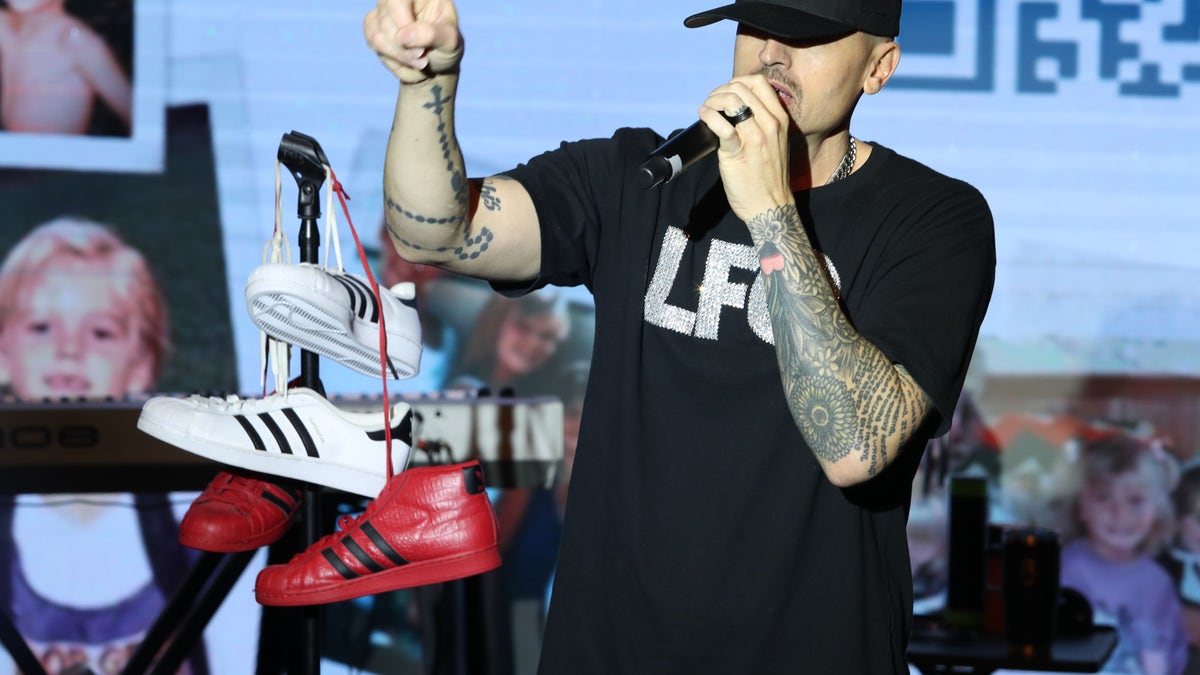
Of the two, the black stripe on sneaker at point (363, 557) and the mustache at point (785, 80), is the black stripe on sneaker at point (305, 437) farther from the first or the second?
the mustache at point (785, 80)

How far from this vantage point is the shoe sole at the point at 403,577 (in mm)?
1360

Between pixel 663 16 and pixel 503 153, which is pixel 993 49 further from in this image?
pixel 503 153

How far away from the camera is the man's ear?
4.29 ft

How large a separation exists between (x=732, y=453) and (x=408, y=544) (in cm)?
40

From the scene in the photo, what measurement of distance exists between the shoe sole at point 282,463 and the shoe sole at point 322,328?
0.37ft

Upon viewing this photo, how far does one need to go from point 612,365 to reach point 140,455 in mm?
1196

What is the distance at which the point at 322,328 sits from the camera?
134 centimetres

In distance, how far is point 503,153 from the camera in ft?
10.2

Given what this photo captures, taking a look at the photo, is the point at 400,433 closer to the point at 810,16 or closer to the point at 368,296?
the point at 368,296

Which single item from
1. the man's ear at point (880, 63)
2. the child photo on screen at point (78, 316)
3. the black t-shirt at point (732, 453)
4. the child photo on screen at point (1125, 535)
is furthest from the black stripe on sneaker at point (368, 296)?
the child photo on screen at point (1125, 535)

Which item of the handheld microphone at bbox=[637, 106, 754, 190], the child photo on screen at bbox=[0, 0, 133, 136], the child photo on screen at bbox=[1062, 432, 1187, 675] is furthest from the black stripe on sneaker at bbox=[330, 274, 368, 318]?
the child photo on screen at bbox=[1062, 432, 1187, 675]

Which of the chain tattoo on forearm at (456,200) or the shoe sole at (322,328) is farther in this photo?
the shoe sole at (322,328)

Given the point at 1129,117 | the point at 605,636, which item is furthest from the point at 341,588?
the point at 1129,117

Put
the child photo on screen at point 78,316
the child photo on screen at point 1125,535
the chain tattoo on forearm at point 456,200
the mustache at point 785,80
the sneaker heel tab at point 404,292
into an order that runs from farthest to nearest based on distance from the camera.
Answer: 1. the child photo on screen at point 1125,535
2. the child photo on screen at point 78,316
3. the sneaker heel tab at point 404,292
4. the mustache at point 785,80
5. the chain tattoo on forearm at point 456,200
